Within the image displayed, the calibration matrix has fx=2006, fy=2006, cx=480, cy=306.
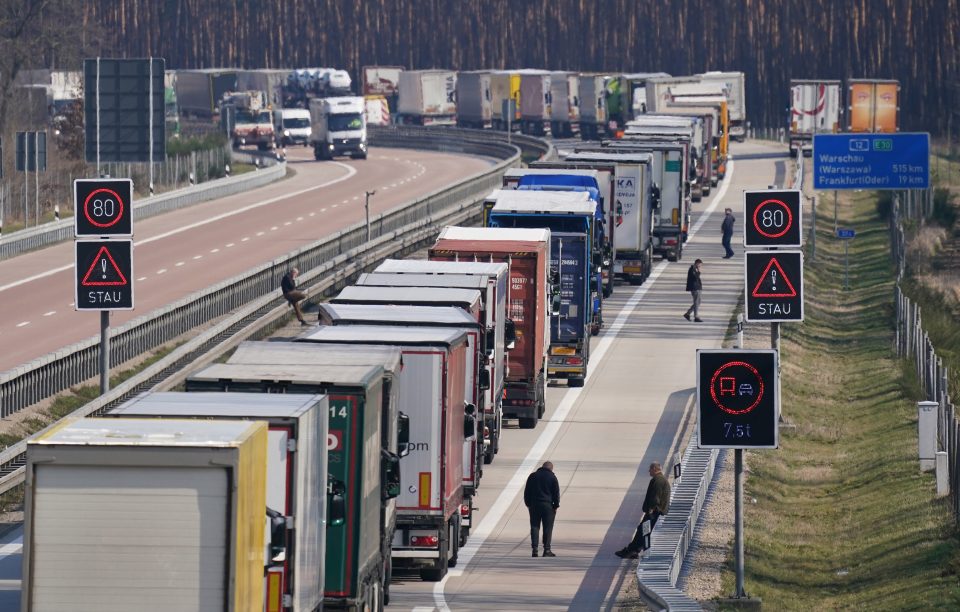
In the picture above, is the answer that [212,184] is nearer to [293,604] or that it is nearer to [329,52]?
[293,604]

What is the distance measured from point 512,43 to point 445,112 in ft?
74.4

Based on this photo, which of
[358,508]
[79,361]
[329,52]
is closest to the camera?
[358,508]

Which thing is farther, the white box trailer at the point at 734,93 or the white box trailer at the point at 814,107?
the white box trailer at the point at 734,93

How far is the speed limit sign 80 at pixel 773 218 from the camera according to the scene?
25062 mm

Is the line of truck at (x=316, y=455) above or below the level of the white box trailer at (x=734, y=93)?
below

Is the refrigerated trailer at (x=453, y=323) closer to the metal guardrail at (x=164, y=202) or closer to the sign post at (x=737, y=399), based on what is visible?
the sign post at (x=737, y=399)

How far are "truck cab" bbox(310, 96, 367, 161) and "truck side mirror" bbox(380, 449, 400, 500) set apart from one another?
8309 centimetres

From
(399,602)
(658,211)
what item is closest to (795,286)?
(399,602)

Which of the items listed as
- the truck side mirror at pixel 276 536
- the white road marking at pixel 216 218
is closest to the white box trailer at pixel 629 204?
the white road marking at pixel 216 218

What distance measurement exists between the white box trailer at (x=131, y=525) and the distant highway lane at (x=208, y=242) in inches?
975

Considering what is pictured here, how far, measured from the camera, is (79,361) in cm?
3375

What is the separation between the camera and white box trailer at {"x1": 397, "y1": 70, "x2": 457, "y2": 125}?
121 metres

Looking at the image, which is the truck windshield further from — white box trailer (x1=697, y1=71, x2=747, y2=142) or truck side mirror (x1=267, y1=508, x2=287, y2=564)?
truck side mirror (x1=267, y1=508, x2=287, y2=564)

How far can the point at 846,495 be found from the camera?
29.4m
